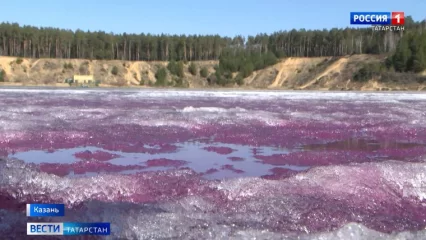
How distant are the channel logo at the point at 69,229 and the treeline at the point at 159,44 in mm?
105486

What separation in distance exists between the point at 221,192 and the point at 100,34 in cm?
12032

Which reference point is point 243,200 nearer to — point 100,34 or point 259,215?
point 259,215

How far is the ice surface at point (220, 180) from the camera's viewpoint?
6.02 metres

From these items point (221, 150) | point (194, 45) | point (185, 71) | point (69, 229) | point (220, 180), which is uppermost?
point (194, 45)

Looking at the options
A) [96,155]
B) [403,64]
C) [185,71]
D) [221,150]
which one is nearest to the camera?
[96,155]

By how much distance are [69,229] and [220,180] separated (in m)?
3.26

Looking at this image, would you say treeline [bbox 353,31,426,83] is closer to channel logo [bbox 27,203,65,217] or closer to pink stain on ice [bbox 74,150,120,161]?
pink stain on ice [bbox 74,150,120,161]

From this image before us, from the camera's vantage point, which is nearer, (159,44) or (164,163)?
(164,163)

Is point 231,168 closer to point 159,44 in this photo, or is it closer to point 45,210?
point 45,210

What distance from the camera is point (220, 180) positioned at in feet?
27.1

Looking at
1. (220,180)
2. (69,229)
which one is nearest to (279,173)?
(220,180)

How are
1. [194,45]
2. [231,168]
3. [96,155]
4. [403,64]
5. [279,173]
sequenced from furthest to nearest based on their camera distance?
[194,45] → [403,64] → [96,155] → [231,168] → [279,173]

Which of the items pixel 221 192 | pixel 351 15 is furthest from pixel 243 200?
pixel 351 15

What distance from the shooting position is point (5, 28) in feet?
371
